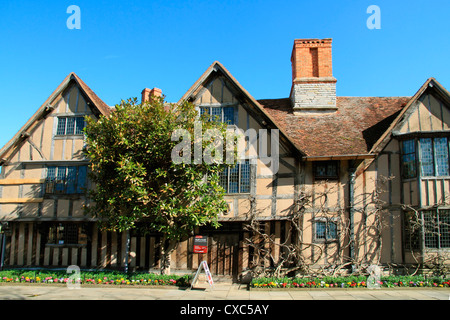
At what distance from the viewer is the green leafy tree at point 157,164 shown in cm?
1195

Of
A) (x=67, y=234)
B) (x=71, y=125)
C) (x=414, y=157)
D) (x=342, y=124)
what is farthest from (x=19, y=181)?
(x=414, y=157)

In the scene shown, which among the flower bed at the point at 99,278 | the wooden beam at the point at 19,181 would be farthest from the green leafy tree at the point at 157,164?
the wooden beam at the point at 19,181

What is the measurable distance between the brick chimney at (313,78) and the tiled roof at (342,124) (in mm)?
455

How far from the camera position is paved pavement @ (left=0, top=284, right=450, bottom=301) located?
10438 millimetres

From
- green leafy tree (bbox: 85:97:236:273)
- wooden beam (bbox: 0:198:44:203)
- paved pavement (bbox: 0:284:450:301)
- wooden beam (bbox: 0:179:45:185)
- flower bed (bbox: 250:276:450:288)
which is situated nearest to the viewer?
paved pavement (bbox: 0:284:450:301)

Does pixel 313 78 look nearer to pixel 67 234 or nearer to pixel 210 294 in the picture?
pixel 210 294

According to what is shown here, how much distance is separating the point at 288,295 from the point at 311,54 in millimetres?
10803

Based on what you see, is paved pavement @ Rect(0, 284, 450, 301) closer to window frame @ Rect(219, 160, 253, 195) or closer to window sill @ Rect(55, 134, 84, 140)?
window frame @ Rect(219, 160, 253, 195)

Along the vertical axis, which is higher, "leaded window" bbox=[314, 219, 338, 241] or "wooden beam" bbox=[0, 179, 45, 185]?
"wooden beam" bbox=[0, 179, 45, 185]

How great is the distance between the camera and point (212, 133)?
12.5 meters

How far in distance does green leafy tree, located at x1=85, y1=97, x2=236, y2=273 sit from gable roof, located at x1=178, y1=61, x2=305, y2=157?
2.00m

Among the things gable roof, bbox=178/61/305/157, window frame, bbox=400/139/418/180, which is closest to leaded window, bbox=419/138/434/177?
window frame, bbox=400/139/418/180

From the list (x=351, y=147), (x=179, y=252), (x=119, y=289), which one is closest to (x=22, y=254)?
(x=119, y=289)

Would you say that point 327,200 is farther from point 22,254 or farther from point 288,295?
point 22,254
